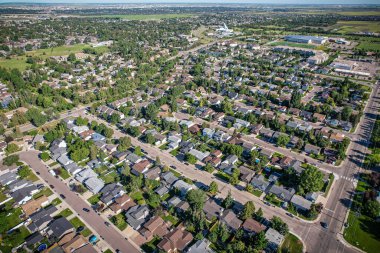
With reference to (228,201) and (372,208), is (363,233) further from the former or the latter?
(228,201)

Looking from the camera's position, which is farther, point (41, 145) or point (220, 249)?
point (41, 145)

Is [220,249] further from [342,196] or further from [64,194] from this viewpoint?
[64,194]

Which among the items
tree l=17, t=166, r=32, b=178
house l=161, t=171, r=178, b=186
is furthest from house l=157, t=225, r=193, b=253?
tree l=17, t=166, r=32, b=178

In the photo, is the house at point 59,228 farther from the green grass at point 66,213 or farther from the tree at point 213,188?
the tree at point 213,188

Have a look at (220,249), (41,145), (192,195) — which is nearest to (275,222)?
(220,249)

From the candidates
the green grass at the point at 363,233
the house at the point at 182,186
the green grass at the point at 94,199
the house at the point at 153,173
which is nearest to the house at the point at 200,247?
the house at the point at 182,186

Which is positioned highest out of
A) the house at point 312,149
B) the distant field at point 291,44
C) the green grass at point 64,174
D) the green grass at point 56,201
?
the distant field at point 291,44

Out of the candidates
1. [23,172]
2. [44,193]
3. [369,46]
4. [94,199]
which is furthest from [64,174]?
[369,46]

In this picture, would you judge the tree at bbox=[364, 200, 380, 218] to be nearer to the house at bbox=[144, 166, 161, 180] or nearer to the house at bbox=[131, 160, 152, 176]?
the house at bbox=[144, 166, 161, 180]
